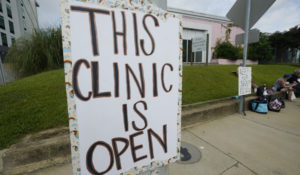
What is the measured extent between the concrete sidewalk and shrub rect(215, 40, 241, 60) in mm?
12643

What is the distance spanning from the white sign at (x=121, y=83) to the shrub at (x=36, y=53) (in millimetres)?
5570

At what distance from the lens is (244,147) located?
207 centimetres

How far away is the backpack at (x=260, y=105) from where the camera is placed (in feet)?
11.2

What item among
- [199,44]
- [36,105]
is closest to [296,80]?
[199,44]

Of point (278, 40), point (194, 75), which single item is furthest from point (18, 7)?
point (278, 40)

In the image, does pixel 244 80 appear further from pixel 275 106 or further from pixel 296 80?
pixel 296 80

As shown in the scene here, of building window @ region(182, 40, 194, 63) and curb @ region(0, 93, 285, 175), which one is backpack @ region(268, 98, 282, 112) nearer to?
curb @ region(0, 93, 285, 175)

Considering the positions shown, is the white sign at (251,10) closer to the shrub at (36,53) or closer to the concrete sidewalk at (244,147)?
the concrete sidewalk at (244,147)

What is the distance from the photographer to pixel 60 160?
167cm

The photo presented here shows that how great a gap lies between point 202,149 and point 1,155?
241 cm

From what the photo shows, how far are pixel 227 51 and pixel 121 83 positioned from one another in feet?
52.8

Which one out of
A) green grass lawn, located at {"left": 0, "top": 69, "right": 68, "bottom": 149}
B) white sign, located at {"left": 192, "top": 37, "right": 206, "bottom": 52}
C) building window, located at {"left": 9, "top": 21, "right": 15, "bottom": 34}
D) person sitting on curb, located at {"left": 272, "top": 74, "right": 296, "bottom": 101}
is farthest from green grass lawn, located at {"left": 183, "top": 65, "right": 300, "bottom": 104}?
building window, located at {"left": 9, "top": 21, "right": 15, "bottom": 34}

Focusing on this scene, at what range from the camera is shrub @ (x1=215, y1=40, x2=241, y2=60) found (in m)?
14.0

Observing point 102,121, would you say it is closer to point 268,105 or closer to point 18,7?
point 268,105
